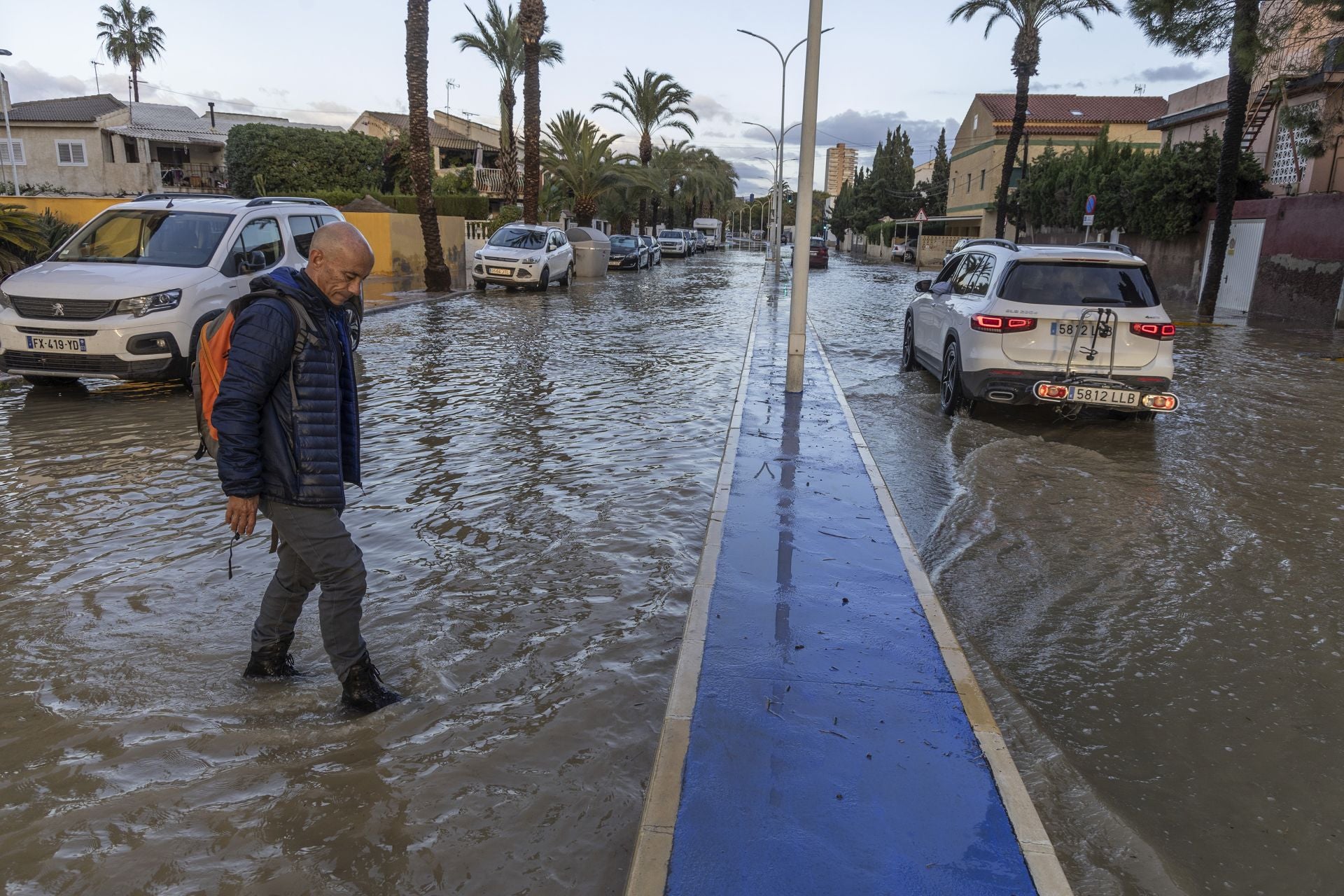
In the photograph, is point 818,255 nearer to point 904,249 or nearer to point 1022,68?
point 1022,68

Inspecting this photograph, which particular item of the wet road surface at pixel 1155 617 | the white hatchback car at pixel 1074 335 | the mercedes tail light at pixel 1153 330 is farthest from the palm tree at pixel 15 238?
the mercedes tail light at pixel 1153 330

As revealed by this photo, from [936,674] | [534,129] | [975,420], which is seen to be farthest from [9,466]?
[534,129]

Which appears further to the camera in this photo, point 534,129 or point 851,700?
point 534,129

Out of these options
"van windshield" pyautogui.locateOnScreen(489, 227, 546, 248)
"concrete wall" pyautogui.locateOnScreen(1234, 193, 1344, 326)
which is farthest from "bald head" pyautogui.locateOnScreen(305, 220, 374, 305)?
"concrete wall" pyautogui.locateOnScreen(1234, 193, 1344, 326)

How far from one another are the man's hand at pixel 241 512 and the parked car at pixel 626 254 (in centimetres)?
3546

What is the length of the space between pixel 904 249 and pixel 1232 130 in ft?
144

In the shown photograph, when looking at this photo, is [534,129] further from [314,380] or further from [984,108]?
[984,108]

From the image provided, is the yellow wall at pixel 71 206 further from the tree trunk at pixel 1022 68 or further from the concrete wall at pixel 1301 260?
the tree trunk at pixel 1022 68

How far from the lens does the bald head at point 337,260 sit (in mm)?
3479

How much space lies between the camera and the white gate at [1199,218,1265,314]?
24.8 metres

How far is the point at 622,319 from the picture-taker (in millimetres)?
19531

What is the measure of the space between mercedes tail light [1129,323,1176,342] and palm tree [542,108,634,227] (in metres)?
40.0

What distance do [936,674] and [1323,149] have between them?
84.3 feet

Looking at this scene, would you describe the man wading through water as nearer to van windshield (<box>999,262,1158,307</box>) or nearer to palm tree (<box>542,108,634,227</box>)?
van windshield (<box>999,262,1158,307</box>)
